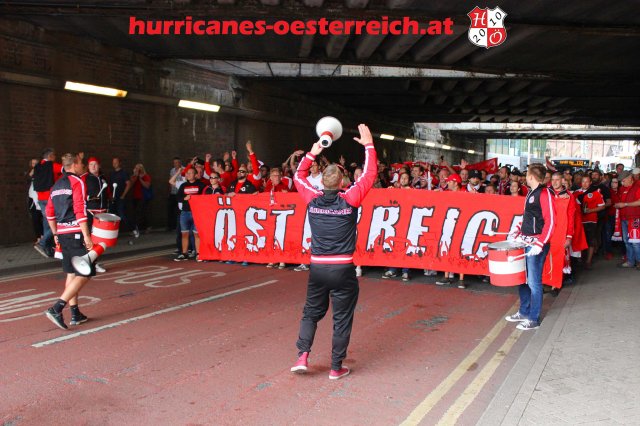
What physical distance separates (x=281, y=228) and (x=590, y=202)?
6682 mm

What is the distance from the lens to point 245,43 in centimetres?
1472

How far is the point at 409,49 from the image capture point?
1566cm

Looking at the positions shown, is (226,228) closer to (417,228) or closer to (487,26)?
(417,228)

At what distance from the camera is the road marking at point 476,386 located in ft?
15.0

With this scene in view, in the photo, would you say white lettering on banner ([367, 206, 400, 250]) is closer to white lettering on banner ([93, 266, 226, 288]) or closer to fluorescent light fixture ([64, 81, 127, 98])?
white lettering on banner ([93, 266, 226, 288])

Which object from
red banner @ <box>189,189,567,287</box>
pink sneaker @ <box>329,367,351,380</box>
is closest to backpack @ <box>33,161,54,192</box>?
red banner @ <box>189,189,567,287</box>

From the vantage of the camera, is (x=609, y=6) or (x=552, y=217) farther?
(x=609, y=6)

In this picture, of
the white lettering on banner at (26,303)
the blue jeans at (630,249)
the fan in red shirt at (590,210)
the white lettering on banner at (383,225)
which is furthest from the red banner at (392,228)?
the white lettering on banner at (26,303)

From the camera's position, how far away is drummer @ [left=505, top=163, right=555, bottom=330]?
6.87 metres

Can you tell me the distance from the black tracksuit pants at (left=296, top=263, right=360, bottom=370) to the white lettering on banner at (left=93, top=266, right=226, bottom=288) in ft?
15.0

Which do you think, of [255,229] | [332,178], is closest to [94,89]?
[255,229]

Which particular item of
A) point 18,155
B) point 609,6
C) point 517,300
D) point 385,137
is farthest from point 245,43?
point 385,137

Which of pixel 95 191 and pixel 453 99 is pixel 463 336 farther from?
pixel 453 99

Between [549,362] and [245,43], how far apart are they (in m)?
11.6
